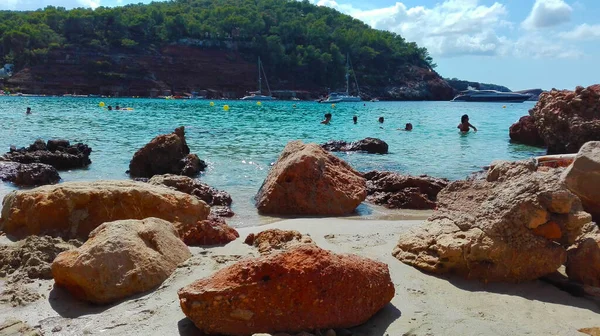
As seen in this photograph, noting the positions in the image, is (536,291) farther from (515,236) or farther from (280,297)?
(280,297)

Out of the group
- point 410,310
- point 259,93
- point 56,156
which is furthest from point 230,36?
point 410,310

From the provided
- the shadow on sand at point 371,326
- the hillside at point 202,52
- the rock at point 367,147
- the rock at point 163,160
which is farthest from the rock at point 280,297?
the hillside at point 202,52

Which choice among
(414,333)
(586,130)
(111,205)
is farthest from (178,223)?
(586,130)

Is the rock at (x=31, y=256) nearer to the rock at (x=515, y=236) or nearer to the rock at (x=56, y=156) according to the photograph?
the rock at (x=515, y=236)

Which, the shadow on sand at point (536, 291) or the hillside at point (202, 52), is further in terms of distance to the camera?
the hillside at point (202, 52)

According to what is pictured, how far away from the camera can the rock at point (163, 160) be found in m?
10.9

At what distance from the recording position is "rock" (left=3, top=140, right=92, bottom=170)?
1127 cm

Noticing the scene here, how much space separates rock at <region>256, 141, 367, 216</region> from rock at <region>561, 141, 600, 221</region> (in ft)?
9.37

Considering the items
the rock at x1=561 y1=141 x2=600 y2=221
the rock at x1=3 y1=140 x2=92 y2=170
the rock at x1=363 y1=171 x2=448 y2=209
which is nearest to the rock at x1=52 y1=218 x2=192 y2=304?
the rock at x1=561 y1=141 x2=600 y2=221

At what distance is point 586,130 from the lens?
48.8 ft

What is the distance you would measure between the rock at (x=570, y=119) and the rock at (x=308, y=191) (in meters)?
10.4

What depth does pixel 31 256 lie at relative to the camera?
4371mm

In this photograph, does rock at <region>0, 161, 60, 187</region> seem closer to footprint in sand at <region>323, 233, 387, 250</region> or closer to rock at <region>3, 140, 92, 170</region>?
rock at <region>3, 140, 92, 170</region>

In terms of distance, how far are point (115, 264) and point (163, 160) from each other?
7374 mm
